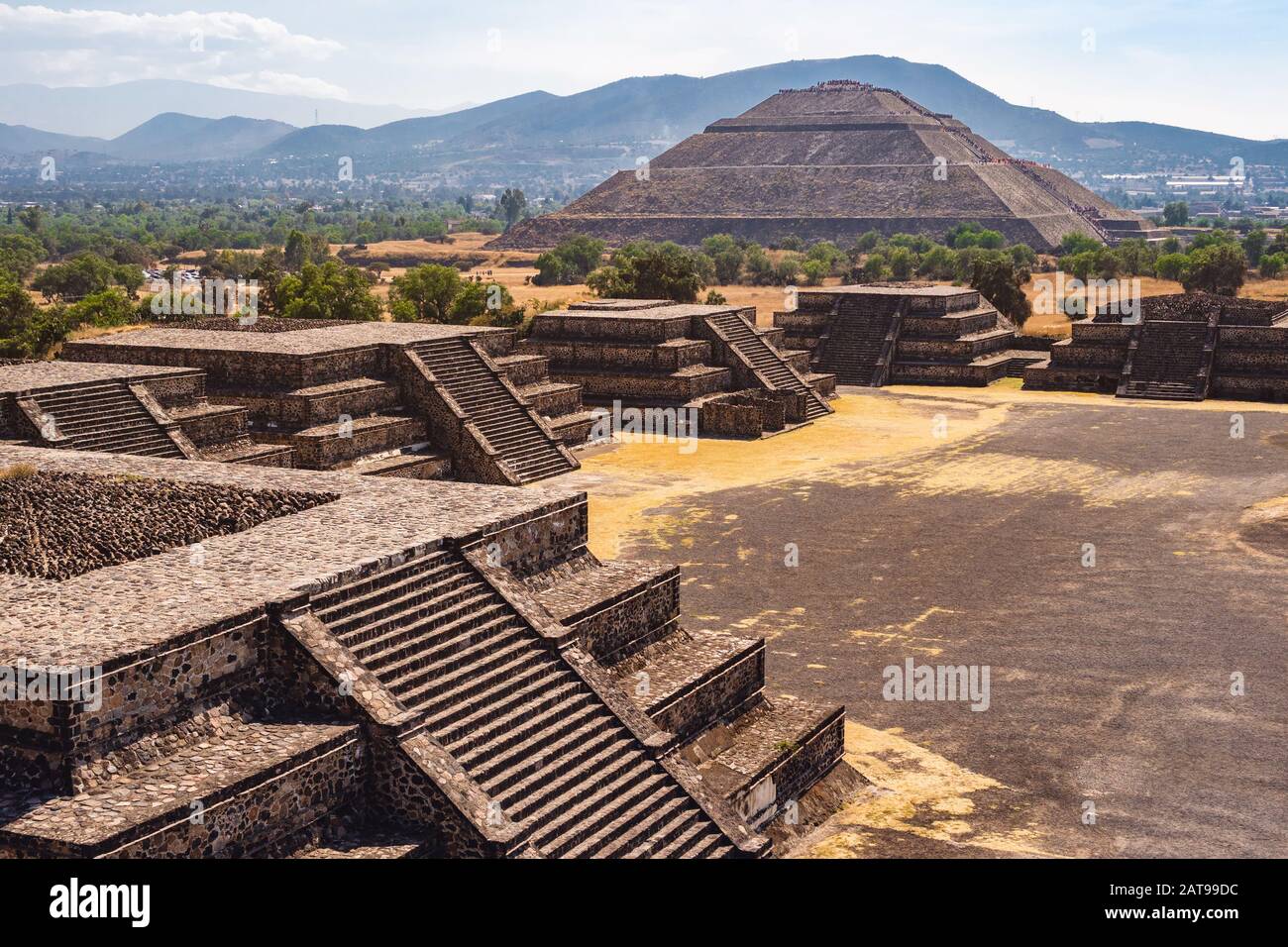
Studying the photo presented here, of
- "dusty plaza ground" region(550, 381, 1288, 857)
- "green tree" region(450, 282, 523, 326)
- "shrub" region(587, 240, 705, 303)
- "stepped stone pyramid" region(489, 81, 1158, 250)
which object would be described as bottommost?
"dusty plaza ground" region(550, 381, 1288, 857)

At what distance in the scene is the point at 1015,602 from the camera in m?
23.3

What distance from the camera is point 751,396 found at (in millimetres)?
42469

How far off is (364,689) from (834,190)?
150 m

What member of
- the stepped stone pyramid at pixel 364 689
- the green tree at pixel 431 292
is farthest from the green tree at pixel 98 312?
the stepped stone pyramid at pixel 364 689

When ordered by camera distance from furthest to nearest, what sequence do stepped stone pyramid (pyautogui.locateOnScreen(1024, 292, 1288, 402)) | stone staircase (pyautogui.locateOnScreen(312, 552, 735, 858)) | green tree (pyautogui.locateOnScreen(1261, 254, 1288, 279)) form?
green tree (pyautogui.locateOnScreen(1261, 254, 1288, 279))
stepped stone pyramid (pyautogui.locateOnScreen(1024, 292, 1288, 402))
stone staircase (pyautogui.locateOnScreen(312, 552, 735, 858))

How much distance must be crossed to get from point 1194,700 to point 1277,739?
1.48 metres

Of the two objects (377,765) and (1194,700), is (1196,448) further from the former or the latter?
(377,765)

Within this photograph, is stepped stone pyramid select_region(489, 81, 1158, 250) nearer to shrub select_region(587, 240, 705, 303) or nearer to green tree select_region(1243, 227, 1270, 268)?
green tree select_region(1243, 227, 1270, 268)

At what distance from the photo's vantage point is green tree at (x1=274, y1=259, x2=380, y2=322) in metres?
50.2

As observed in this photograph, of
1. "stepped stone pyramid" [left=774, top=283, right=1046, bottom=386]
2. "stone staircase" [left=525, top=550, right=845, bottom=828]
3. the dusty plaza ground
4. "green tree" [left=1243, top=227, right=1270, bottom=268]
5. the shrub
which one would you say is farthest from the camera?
"green tree" [left=1243, top=227, right=1270, bottom=268]

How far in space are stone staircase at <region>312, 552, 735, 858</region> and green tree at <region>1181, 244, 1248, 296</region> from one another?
6677 cm

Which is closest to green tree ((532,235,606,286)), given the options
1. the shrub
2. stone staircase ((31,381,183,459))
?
the shrub

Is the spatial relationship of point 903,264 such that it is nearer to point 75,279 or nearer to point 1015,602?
point 75,279

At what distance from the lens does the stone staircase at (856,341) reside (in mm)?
52344
